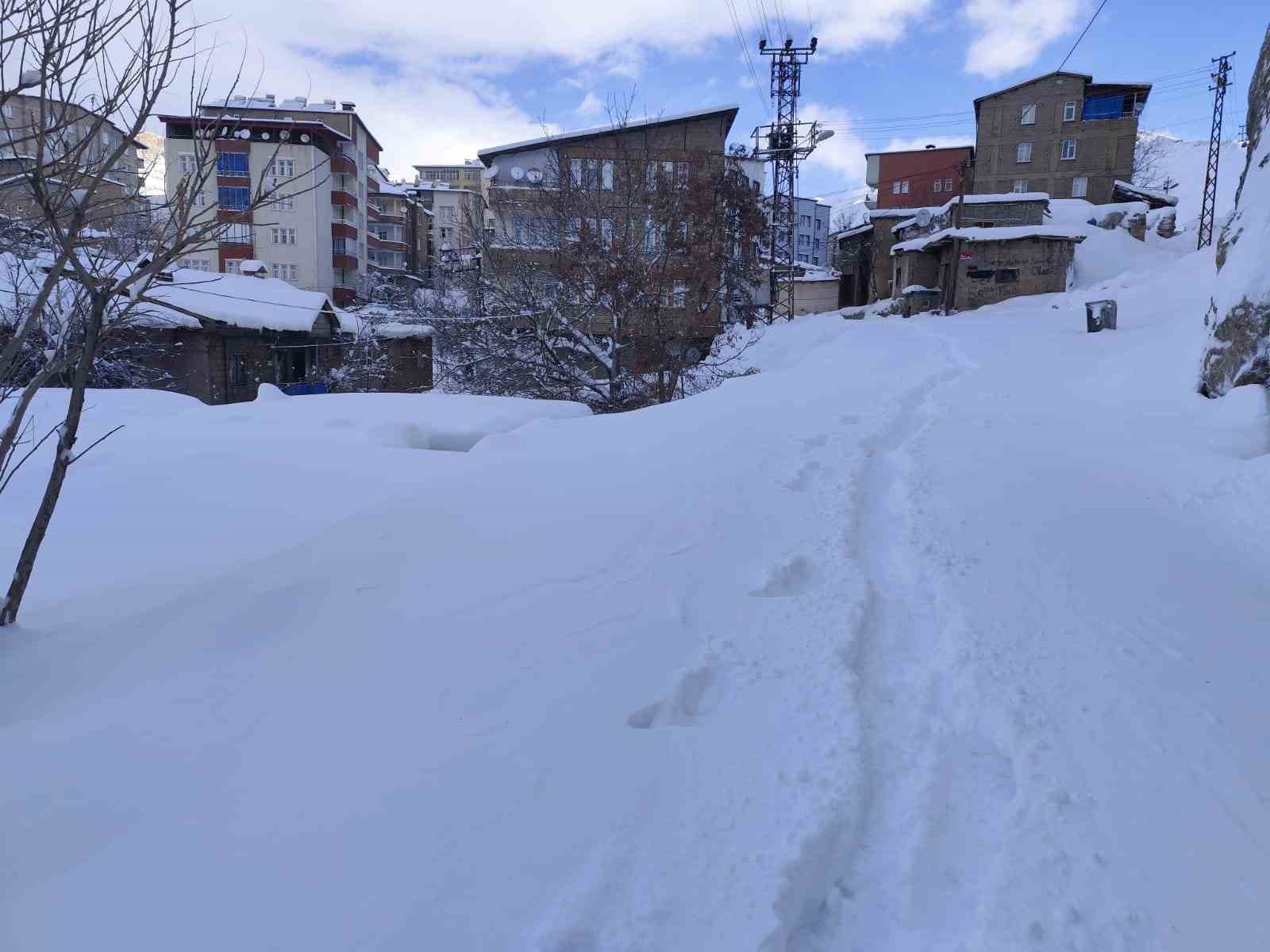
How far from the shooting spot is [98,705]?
2.73m

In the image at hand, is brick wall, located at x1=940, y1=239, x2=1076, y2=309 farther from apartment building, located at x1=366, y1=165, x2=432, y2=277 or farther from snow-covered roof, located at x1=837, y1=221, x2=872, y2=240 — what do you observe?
apartment building, located at x1=366, y1=165, x2=432, y2=277

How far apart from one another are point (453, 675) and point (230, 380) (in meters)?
23.4

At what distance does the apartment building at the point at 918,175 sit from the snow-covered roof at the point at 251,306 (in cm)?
3730

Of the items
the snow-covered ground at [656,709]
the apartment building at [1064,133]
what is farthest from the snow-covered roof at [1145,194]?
the snow-covered ground at [656,709]

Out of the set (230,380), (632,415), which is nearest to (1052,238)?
(632,415)

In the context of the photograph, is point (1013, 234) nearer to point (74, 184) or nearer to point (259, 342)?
point (259, 342)

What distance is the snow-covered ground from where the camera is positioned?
75.5 inches

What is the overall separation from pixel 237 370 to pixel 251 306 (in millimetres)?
2115

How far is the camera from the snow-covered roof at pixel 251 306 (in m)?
20.5

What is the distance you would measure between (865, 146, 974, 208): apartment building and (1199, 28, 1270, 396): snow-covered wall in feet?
141

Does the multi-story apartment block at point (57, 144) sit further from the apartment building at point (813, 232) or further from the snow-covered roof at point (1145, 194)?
the apartment building at point (813, 232)

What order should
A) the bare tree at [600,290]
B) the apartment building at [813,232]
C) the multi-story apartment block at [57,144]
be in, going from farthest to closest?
the apartment building at [813,232] < the bare tree at [600,290] < the multi-story apartment block at [57,144]

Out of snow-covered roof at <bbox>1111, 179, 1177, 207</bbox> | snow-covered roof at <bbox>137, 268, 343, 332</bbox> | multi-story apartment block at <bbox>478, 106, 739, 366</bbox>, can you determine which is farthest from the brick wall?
snow-covered roof at <bbox>137, 268, 343, 332</bbox>

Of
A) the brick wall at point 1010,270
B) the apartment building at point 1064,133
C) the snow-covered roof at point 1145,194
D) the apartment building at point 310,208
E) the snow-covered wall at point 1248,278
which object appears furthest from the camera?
the apartment building at point 1064,133
